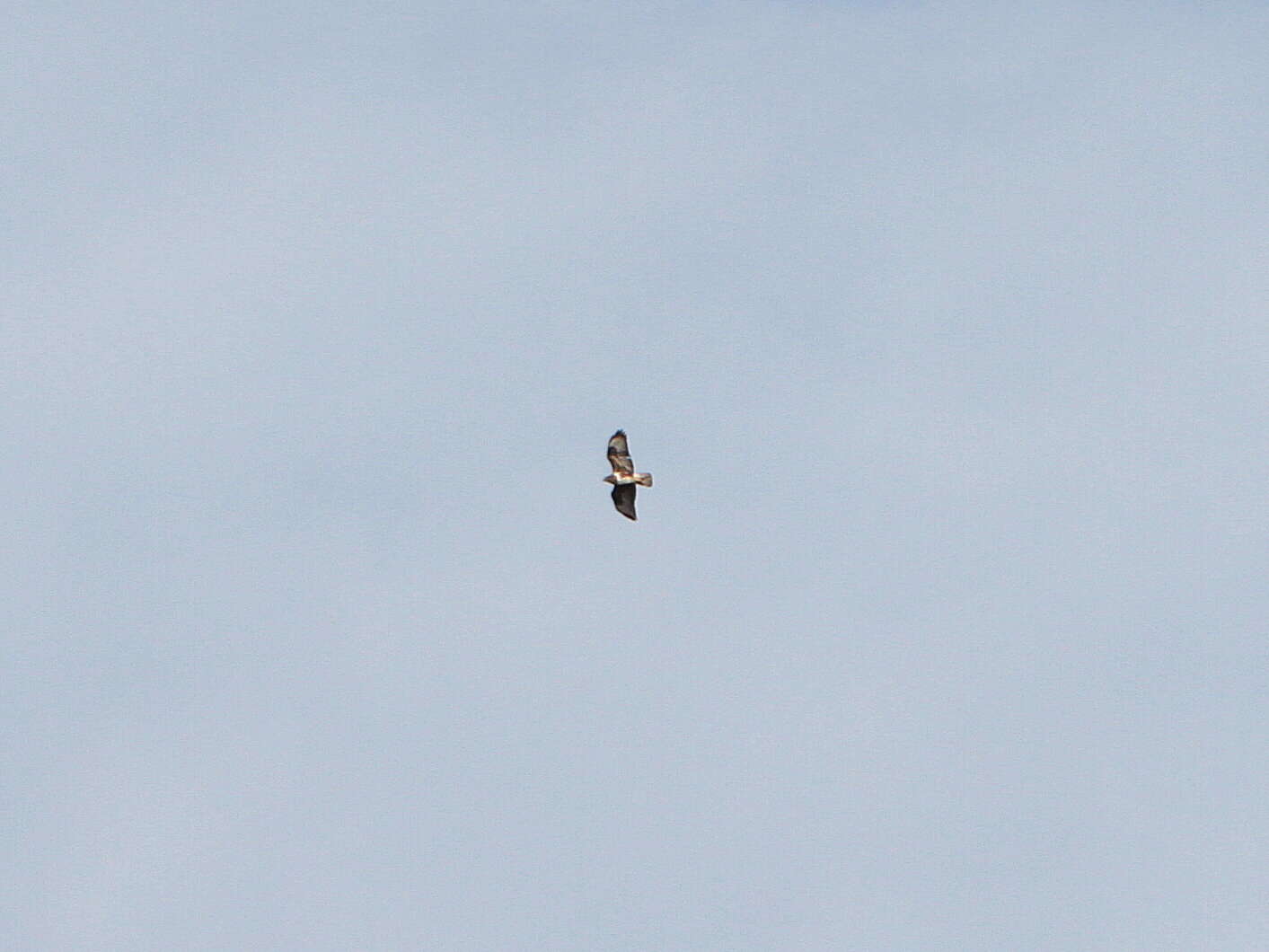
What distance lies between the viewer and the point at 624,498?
4841 cm

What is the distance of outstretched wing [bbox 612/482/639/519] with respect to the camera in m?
48.1

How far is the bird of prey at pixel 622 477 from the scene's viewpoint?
4812cm

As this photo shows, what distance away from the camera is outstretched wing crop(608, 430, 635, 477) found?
48156 millimetres

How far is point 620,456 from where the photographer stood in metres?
48.2

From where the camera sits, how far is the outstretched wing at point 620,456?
1896 inches

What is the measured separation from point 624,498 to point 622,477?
1.12 metres

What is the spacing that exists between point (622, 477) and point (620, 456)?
3.66 ft

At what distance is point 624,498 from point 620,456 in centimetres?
223

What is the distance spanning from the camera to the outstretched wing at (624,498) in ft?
158

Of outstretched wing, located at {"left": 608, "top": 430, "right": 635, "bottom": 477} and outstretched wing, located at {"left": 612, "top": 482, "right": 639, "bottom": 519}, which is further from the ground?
outstretched wing, located at {"left": 608, "top": 430, "right": 635, "bottom": 477}

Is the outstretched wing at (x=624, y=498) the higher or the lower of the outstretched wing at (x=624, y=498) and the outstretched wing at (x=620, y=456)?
the lower

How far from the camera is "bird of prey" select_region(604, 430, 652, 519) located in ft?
158

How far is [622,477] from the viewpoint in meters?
48.3

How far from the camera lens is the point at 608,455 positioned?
48.1 metres
